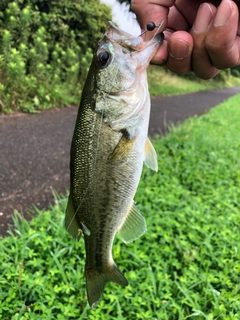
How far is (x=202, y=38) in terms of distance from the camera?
1520 mm

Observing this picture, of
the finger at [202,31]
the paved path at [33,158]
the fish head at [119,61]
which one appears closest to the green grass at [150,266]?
the paved path at [33,158]

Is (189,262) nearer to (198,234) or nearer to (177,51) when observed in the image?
(198,234)

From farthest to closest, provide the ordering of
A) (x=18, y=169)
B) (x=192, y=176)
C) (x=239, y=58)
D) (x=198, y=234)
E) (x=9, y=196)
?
(x=192, y=176) < (x=18, y=169) < (x=9, y=196) < (x=198, y=234) < (x=239, y=58)

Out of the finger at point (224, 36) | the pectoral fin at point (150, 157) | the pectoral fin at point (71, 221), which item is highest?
the finger at point (224, 36)

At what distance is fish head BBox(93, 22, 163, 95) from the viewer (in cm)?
151

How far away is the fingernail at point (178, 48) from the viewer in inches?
59.3

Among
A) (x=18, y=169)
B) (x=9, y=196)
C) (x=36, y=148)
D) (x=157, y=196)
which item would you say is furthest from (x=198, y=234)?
(x=36, y=148)

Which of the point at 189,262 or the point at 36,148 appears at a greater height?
the point at 189,262

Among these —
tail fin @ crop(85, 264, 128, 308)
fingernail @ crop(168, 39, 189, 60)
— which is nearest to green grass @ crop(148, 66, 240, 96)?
fingernail @ crop(168, 39, 189, 60)

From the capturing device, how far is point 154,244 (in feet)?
9.90

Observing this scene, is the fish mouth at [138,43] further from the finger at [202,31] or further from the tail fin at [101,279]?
the tail fin at [101,279]

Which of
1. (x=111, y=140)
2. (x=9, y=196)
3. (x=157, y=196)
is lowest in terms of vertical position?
(x=9, y=196)

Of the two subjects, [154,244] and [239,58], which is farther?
[154,244]

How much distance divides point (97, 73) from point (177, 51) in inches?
15.1
